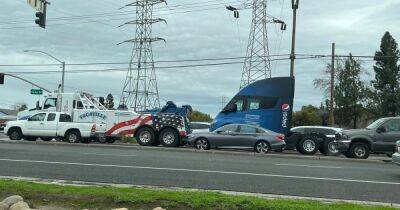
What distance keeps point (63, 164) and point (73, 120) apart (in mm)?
14498

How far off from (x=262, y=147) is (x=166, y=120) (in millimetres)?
5193

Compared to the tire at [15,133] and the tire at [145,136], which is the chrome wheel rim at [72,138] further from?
the tire at [145,136]

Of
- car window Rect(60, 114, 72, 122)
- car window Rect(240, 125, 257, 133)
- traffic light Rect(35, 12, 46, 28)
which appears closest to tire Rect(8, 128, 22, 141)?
car window Rect(60, 114, 72, 122)

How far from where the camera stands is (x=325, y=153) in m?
26.0

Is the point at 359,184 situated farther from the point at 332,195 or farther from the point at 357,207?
the point at 357,207

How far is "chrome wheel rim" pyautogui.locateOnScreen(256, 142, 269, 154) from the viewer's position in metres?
24.7

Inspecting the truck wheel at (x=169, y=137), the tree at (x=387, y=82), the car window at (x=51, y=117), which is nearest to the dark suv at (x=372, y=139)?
the truck wheel at (x=169, y=137)

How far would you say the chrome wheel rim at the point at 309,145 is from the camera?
2567 cm

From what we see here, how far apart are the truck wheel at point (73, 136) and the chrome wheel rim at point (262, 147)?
926 cm

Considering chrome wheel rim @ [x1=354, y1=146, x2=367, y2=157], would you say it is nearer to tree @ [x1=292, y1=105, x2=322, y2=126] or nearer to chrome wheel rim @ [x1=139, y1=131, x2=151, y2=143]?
chrome wheel rim @ [x1=139, y1=131, x2=151, y2=143]

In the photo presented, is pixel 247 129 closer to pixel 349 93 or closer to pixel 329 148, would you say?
pixel 329 148

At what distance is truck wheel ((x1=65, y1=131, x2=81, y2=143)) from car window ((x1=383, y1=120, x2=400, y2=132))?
48.1 ft

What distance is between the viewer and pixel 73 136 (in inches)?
1120

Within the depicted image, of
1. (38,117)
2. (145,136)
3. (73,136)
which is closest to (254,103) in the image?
(145,136)
